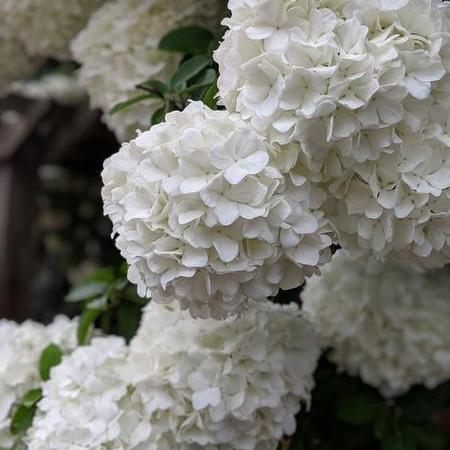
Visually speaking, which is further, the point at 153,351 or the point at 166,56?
the point at 166,56

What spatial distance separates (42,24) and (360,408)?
0.75 meters

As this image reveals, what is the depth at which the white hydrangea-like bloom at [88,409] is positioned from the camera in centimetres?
85

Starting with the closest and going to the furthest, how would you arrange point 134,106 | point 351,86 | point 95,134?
point 351,86, point 134,106, point 95,134

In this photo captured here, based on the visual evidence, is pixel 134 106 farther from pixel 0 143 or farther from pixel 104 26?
pixel 0 143

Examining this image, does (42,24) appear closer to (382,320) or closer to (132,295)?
(132,295)

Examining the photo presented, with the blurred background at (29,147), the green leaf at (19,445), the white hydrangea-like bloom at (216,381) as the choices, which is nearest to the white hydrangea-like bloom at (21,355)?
the green leaf at (19,445)

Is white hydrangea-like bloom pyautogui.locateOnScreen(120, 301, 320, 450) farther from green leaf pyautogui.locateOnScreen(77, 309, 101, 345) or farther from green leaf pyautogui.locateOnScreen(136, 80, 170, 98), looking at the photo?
green leaf pyautogui.locateOnScreen(136, 80, 170, 98)

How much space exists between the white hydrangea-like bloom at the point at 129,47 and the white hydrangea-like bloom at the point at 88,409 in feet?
0.97

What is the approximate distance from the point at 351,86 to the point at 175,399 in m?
0.40

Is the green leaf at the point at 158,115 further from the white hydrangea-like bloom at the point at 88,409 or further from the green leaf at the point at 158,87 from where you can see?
the white hydrangea-like bloom at the point at 88,409

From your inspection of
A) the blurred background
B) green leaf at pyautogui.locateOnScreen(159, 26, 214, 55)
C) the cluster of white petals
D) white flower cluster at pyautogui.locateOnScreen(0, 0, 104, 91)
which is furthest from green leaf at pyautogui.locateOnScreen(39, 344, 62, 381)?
the cluster of white petals

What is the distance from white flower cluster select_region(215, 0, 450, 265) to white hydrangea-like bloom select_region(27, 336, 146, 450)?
34cm

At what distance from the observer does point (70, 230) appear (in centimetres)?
326

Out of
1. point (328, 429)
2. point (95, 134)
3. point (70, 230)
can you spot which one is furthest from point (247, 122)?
point (70, 230)
